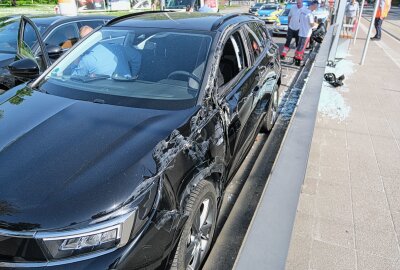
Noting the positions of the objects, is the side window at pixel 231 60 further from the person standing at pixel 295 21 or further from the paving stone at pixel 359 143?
the person standing at pixel 295 21

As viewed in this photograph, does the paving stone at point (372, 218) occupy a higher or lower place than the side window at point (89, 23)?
lower

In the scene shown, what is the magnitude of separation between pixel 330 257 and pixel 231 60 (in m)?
1.99

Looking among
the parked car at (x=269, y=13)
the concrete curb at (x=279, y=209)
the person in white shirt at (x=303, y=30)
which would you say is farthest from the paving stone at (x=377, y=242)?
the parked car at (x=269, y=13)

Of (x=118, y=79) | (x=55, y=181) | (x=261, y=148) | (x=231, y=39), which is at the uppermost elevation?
(x=231, y=39)

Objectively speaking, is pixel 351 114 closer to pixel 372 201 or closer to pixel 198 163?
pixel 372 201

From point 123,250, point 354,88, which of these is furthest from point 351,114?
point 123,250

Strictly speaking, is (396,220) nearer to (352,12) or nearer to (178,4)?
(352,12)

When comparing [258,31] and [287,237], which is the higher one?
[258,31]

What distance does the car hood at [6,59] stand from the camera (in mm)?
4933

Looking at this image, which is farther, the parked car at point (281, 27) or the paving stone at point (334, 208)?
the parked car at point (281, 27)

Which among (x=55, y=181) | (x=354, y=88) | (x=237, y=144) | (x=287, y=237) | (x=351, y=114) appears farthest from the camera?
(x=354, y=88)

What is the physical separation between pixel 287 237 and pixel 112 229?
2.83 feet

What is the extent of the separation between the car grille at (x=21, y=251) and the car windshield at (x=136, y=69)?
4.08 ft

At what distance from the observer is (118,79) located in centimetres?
295
